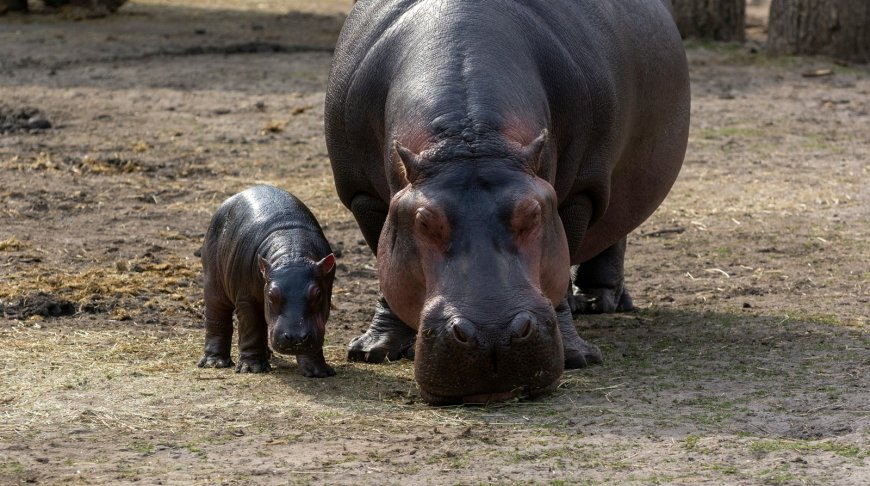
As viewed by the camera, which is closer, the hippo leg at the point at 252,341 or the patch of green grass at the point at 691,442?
the patch of green grass at the point at 691,442

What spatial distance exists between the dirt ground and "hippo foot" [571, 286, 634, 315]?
13 cm

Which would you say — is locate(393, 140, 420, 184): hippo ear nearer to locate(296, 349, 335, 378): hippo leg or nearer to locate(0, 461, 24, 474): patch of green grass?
locate(296, 349, 335, 378): hippo leg

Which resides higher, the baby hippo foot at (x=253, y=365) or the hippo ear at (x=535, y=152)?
the hippo ear at (x=535, y=152)

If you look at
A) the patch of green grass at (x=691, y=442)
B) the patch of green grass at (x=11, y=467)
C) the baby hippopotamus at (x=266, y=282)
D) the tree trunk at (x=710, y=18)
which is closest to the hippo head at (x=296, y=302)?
the baby hippopotamus at (x=266, y=282)

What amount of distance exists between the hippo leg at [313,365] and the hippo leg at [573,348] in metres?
0.96

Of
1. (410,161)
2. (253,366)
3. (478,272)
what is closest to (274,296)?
(253,366)

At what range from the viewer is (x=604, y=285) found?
7.41 m

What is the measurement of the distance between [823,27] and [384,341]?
9303 mm

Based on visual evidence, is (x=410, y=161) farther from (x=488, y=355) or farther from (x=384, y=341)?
(x=384, y=341)

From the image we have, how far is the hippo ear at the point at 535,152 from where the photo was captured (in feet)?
16.3

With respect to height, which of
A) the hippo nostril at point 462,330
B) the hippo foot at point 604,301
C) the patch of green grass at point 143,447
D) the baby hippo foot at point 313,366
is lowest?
the hippo foot at point 604,301

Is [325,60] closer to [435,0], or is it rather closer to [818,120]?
[818,120]

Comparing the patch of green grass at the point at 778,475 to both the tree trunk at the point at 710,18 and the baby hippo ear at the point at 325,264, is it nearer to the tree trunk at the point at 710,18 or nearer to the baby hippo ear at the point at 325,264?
the baby hippo ear at the point at 325,264

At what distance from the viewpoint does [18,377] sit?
18.7ft
